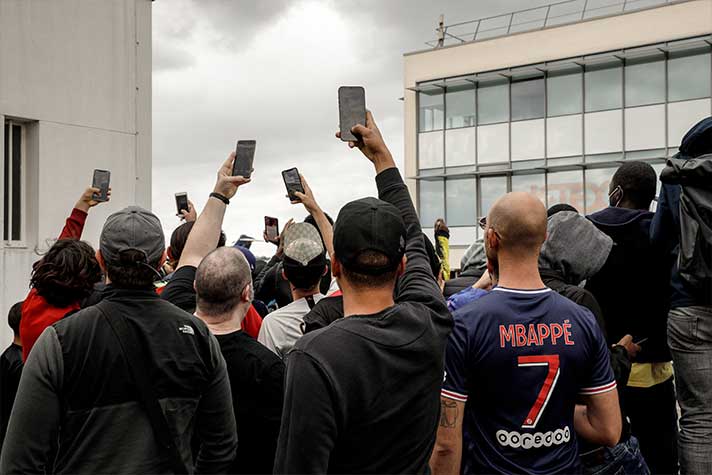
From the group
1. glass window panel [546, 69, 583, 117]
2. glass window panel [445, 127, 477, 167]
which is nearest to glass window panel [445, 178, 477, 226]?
glass window panel [445, 127, 477, 167]

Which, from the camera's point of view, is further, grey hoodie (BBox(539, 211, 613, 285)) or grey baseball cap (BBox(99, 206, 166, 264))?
grey hoodie (BBox(539, 211, 613, 285))

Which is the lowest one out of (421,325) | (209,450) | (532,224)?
(209,450)

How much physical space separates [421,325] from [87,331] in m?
1.21

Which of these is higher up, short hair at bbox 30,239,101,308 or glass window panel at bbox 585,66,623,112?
glass window panel at bbox 585,66,623,112

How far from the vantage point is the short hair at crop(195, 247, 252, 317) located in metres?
3.33

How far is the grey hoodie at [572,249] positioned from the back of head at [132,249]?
5.76 feet

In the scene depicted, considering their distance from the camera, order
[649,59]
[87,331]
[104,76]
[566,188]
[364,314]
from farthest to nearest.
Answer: [566,188]
[649,59]
[104,76]
[87,331]
[364,314]

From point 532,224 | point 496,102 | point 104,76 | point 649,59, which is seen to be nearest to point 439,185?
point 496,102

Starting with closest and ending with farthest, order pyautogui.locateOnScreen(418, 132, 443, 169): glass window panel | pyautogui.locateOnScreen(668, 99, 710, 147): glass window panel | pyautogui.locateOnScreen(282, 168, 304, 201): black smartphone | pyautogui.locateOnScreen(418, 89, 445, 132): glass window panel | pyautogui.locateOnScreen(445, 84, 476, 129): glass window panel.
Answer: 1. pyautogui.locateOnScreen(282, 168, 304, 201): black smartphone
2. pyautogui.locateOnScreen(668, 99, 710, 147): glass window panel
3. pyautogui.locateOnScreen(445, 84, 476, 129): glass window panel
4. pyautogui.locateOnScreen(418, 132, 443, 169): glass window panel
5. pyautogui.locateOnScreen(418, 89, 445, 132): glass window panel

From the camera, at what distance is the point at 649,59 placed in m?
27.4

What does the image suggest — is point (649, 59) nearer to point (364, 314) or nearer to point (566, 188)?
point (566, 188)

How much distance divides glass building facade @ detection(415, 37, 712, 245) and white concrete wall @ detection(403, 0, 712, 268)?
0.42m

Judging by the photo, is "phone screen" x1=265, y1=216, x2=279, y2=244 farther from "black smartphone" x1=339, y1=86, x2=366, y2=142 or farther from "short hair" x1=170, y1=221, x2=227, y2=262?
"black smartphone" x1=339, y1=86, x2=366, y2=142

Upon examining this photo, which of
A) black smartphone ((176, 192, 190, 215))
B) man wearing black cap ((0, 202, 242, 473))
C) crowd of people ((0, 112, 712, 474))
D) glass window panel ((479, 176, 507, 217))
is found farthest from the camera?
glass window panel ((479, 176, 507, 217))
